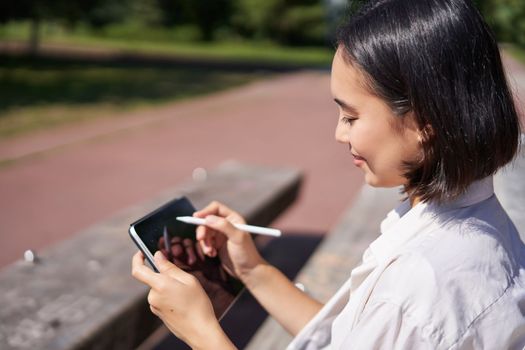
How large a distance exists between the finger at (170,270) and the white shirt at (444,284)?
32 cm

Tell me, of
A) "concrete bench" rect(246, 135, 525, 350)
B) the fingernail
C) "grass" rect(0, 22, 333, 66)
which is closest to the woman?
the fingernail

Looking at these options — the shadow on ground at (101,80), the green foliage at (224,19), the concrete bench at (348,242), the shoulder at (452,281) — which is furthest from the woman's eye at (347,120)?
the green foliage at (224,19)

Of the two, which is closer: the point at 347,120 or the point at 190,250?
the point at 347,120

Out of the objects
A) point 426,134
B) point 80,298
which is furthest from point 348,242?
point 426,134

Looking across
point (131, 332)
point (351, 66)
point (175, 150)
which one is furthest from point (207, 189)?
point (175, 150)

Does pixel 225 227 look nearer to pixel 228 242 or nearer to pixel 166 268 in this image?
pixel 228 242

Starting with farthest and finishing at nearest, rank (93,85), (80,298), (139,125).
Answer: (93,85), (139,125), (80,298)

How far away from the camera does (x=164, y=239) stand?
1432mm

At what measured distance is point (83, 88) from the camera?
14.2 metres

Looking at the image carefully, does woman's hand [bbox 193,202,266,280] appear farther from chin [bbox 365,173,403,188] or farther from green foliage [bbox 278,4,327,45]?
green foliage [bbox 278,4,327,45]

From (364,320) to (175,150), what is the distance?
7067 millimetres

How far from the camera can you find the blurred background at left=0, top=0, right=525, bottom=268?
540 centimetres

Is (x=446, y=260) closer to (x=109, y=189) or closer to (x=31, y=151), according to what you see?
(x=109, y=189)

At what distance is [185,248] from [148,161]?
19.4ft
